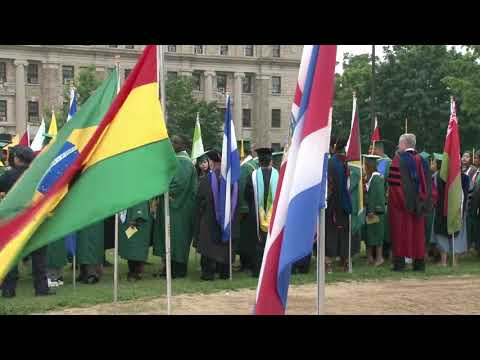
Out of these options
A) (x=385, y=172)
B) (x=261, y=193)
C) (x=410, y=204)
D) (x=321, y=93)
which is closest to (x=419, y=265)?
(x=410, y=204)

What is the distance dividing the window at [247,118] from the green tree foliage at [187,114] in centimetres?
2109

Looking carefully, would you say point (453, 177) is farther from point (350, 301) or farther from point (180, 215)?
point (180, 215)

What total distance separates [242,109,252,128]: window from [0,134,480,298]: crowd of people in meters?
61.3

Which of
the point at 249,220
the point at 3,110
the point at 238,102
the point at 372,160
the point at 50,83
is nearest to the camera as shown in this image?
the point at 249,220

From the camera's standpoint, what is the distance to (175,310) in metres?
7.70

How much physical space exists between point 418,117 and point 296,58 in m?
30.2

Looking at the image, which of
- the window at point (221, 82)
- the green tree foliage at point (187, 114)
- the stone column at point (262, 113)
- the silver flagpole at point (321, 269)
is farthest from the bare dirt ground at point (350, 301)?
the window at point (221, 82)

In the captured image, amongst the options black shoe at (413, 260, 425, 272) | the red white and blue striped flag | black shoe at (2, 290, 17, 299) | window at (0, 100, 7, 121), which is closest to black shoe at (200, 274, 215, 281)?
black shoe at (2, 290, 17, 299)

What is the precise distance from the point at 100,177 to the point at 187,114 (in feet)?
147

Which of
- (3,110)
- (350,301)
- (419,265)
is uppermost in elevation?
(3,110)

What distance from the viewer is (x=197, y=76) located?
230 ft

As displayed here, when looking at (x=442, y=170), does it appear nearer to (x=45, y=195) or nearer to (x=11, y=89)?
(x=45, y=195)

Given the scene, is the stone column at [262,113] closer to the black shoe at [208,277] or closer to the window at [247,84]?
the window at [247,84]

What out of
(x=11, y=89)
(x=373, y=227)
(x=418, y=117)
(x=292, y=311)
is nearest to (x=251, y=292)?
(x=292, y=311)
